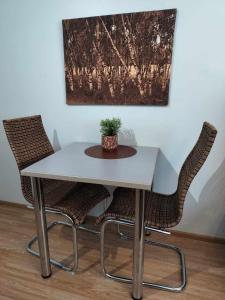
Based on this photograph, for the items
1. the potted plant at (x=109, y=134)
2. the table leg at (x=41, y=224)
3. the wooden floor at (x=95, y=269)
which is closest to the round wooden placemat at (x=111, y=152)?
the potted plant at (x=109, y=134)

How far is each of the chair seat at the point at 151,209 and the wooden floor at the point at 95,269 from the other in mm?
494

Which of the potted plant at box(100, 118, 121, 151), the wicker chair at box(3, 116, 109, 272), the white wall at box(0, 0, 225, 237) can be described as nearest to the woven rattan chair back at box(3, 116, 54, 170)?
the wicker chair at box(3, 116, 109, 272)

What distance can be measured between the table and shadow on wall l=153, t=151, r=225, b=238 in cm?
37

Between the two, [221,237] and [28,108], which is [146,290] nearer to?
[221,237]

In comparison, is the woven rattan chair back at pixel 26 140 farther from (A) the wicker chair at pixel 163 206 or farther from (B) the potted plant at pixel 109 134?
(A) the wicker chair at pixel 163 206

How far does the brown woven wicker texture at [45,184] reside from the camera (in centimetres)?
150

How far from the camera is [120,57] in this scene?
67.7 inches

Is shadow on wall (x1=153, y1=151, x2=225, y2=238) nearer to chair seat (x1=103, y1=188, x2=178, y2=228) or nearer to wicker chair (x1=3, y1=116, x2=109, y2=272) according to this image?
chair seat (x1=103, y1=188, x2=178, y2=228)

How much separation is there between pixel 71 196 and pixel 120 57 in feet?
3.68

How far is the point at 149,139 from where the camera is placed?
6.01 feet

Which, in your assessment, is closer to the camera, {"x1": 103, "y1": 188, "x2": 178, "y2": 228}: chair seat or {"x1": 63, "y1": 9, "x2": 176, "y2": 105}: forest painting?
{"x1": 103, "y1": 188, "x2": 178, "y2": 228}: chair seat

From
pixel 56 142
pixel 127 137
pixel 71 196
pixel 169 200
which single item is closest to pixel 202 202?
pixel 169 200

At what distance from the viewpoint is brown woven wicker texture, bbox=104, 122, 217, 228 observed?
1.18 metres

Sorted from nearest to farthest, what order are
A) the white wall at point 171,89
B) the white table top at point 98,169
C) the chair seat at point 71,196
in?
1. the white table top at point 98,169
2. the chair seat at point 71,196
3. the white wall at point 171,89
